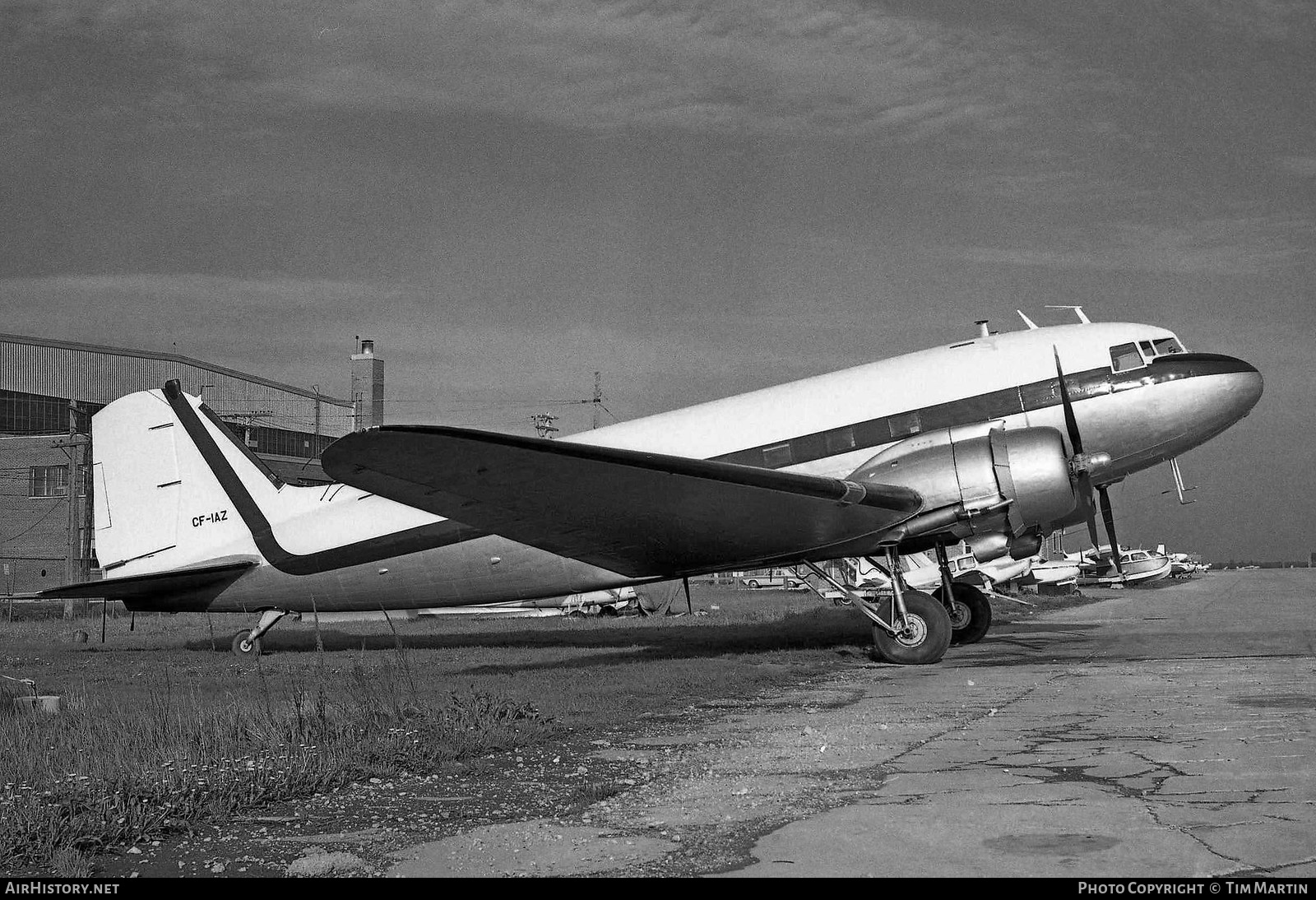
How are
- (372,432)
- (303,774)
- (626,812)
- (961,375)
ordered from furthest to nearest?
1. (961,375)
2. (372,432)
3. (303,774)
4. (626,812)

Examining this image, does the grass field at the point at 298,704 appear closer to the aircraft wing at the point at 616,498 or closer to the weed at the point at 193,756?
the weed at the point at 193,756

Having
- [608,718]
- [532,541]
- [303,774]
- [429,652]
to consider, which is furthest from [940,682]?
[429,652]

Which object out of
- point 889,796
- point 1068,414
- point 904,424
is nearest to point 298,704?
point 889,796

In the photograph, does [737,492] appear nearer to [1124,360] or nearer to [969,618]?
[1124,360]

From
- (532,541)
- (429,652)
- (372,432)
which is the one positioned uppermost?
(372,432)

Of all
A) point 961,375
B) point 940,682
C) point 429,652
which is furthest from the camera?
point 429,652

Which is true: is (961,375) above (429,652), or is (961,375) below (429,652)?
above

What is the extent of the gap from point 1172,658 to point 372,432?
399 inches

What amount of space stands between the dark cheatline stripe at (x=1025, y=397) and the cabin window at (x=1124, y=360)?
68 millimetres

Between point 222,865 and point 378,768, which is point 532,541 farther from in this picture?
point 222,865

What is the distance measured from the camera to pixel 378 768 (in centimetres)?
717

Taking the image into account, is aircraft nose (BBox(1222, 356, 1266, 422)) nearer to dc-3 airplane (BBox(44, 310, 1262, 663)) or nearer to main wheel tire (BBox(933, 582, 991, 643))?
dc-3 airplane (BBox(44, 310, 1262, 663))

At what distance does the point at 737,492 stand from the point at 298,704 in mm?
5869

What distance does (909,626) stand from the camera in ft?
45.1
